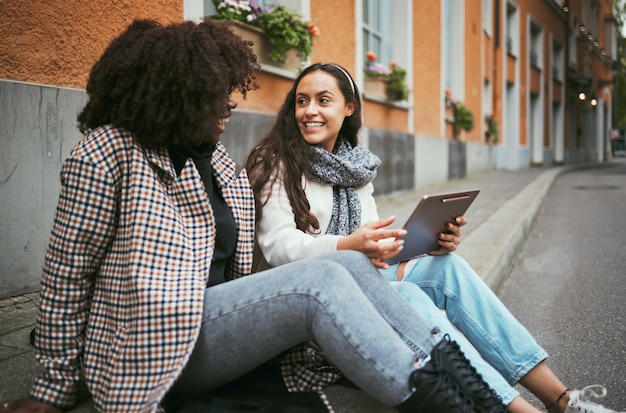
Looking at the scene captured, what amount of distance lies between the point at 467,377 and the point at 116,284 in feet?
3.30

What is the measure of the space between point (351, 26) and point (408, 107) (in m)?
2.45

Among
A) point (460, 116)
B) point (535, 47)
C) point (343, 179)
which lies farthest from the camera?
point (535, 47)

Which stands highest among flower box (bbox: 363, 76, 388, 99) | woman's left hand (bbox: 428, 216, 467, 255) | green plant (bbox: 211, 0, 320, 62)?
green plant (bbox: 211, 0, 320, 62)

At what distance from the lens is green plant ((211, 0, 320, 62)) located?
5.34 m

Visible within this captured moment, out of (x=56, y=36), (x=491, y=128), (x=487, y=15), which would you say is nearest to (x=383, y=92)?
(x=56, y=36)

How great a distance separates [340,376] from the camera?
83.4 inches

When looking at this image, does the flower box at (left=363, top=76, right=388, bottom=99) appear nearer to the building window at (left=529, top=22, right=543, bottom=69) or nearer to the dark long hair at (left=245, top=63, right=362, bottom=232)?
the dark long hair at (left=245, top=63, right=362, bottom=232)

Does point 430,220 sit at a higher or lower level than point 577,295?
higher

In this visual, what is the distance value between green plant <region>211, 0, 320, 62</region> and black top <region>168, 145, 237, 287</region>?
145 inches

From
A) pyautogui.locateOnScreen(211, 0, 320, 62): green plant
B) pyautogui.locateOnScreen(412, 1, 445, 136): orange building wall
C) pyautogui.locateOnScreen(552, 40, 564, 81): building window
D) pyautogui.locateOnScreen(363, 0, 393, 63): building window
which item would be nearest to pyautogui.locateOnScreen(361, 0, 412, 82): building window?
pyautogui.locateOnScreen(363, 0, 393, 63): building window

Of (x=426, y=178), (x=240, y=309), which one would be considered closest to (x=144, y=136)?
(x=240, y=309)

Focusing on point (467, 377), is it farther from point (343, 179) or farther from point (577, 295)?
point (577, 295)

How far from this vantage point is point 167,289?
5.29 ft

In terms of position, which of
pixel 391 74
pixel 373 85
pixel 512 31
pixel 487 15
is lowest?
pixel 373 85
